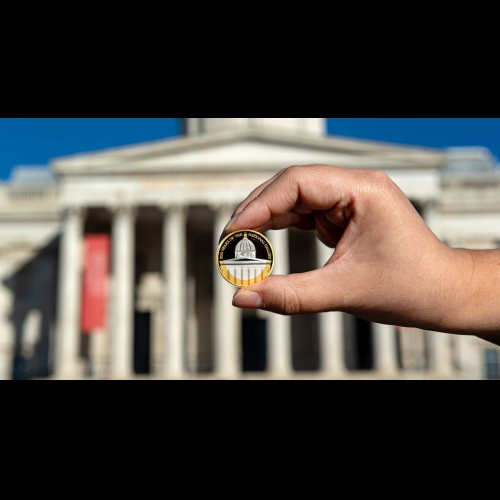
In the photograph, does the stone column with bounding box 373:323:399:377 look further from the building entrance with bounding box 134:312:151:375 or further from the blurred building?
the building entrance with bounding box 134:312:151:375

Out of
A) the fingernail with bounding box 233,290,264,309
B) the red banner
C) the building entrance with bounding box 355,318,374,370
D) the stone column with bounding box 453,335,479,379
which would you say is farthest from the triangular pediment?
the fingernail with bounding box 233,290,264,309

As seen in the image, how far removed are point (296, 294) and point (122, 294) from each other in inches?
1302

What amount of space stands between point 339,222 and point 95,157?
1368 inches

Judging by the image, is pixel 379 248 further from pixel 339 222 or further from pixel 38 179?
pixel 38 179

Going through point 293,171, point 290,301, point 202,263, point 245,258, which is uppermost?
point 202,263

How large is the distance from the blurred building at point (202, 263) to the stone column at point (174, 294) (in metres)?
0.06

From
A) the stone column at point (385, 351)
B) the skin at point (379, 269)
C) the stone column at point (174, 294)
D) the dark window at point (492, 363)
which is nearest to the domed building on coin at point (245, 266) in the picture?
the skin at point (379, 269)

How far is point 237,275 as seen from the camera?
468cm

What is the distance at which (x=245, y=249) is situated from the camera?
15.4ft

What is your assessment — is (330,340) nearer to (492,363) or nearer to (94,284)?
(492,363)

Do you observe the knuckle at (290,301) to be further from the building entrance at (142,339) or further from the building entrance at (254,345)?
the building entrance at (254,345)

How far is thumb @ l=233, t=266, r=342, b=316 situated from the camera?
4.36m

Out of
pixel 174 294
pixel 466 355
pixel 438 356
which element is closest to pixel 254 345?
pixel 174 294
